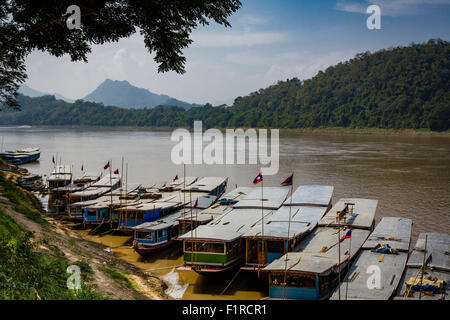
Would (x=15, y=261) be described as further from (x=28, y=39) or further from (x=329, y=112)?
(x=329, y=112)

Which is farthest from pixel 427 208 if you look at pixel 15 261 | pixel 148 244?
pixel 15 261

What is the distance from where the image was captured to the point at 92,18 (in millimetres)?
7938

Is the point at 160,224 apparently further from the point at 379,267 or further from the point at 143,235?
the point at 379,267

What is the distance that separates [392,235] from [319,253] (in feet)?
14.3

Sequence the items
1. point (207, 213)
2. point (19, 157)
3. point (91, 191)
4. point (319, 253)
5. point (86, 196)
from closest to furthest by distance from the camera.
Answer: point (319, 253), point (207, 213), point (86, 196), point (91, 191), point (19, 157)

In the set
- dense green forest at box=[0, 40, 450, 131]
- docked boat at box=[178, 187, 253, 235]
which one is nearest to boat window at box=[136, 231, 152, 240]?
docked boat at box=[178, 187, 253, 235]

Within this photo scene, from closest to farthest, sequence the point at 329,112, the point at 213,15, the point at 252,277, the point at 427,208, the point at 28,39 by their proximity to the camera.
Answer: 1. the point at 213,15
2. the point at 28,39
3. the point at 252,277
4. the point at 427,208
5. the point at 329,112

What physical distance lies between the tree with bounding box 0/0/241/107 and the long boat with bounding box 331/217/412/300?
A: 6.78m

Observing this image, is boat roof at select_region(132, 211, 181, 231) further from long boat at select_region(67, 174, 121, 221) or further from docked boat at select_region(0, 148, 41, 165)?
docked boat at select_region(0, 148, 41, 165)

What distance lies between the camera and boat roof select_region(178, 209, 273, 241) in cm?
1344

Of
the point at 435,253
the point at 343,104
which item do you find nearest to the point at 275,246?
the point at 435,253

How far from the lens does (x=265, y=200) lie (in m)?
20.2

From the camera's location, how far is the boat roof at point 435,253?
39.2ft
